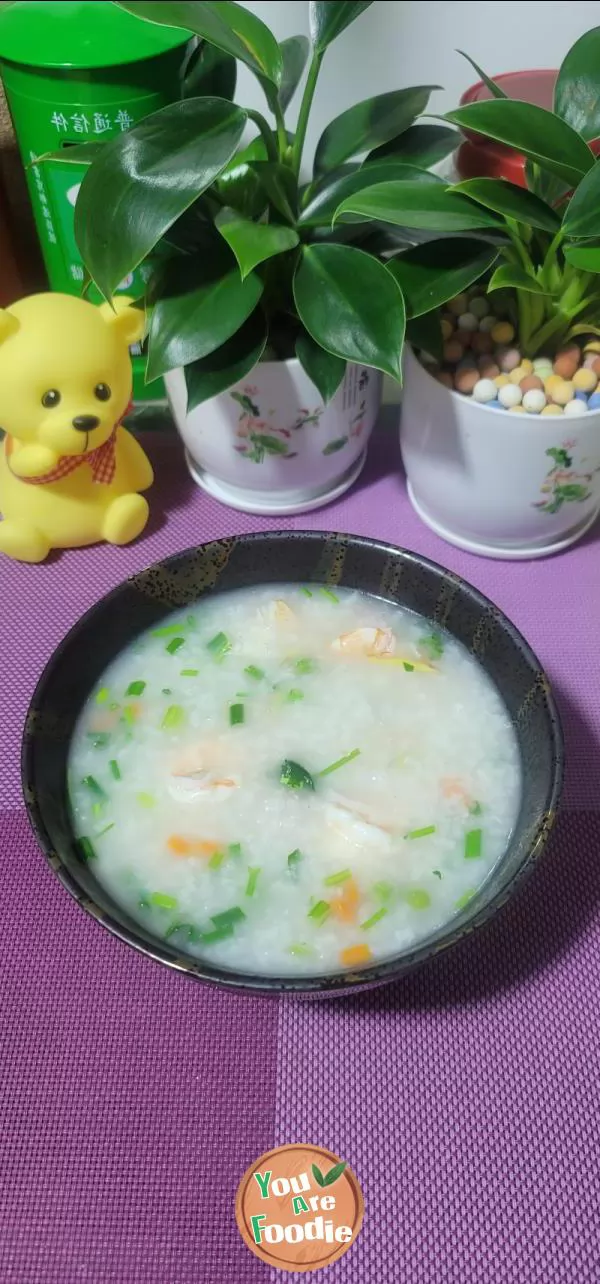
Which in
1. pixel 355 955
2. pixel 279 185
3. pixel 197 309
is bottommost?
pixel 355 955

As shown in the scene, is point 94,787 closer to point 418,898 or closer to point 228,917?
point 228,917

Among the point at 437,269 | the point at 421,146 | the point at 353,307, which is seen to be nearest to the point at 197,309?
the point at 353,307

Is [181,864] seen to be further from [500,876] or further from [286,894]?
[500,876]

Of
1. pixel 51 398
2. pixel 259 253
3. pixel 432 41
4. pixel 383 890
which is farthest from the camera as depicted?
pixel 432 41

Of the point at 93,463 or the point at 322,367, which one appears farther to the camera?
the point at 93,463

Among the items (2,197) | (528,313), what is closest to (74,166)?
(2,197)

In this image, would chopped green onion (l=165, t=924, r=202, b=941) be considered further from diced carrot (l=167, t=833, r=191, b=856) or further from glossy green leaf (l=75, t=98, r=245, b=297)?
glossy green leaf (l=75, t=98, r=245, b=297)

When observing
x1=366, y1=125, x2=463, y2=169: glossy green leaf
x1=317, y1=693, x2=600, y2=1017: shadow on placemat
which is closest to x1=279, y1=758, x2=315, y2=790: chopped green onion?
x1=317, y1=693, x2=600, y2=1017: shadow on placemat
